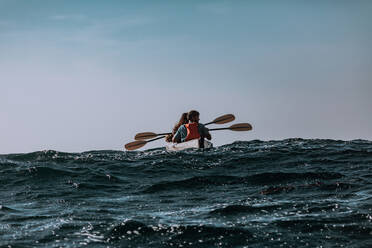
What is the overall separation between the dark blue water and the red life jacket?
284cm

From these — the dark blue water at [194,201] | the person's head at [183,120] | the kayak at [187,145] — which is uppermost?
the person's head at [183,120]

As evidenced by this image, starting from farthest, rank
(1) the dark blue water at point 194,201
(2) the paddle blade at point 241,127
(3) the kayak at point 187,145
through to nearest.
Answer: (2) the paddle blade at point 241,127 < (3) the kayak at point 187,145 < (1) the dark blue water at point 194,201

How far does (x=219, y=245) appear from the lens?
6.96 m

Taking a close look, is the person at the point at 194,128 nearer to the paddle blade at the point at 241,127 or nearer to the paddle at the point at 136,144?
the paddle blade at the point at 241,127

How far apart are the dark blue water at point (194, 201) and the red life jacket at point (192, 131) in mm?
2839

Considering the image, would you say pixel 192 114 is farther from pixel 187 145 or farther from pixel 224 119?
pixel 224 119

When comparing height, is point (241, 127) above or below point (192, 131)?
above

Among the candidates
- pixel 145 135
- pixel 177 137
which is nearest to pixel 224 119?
pixel 177 137

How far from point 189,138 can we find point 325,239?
13.1 metres

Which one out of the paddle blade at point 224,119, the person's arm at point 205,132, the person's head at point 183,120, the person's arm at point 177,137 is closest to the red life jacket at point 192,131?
the person's arm at point 205,132

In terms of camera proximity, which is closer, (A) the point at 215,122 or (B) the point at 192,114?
(B) the point at 192,114

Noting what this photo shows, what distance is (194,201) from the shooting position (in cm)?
1024

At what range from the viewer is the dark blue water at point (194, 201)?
24.2 feet

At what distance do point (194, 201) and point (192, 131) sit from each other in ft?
31.9
